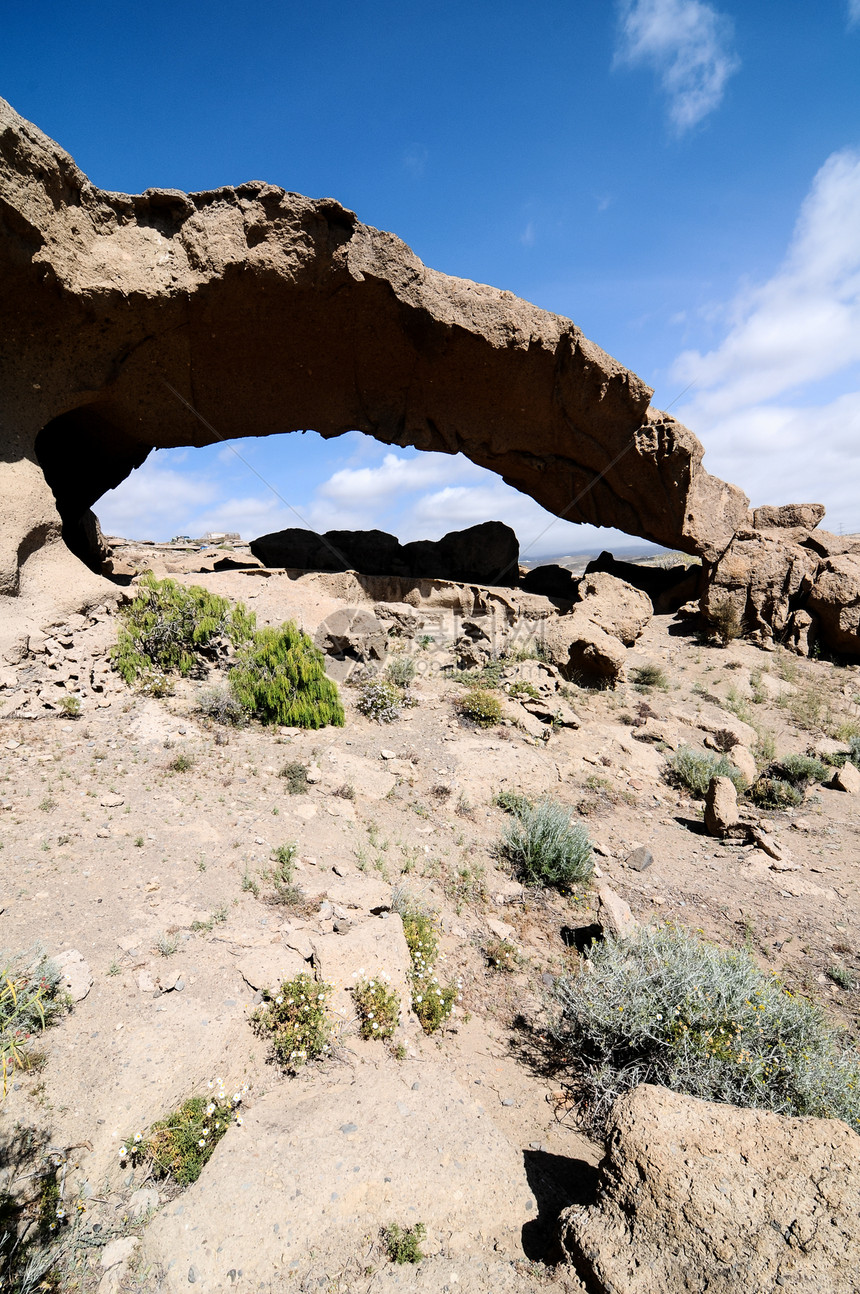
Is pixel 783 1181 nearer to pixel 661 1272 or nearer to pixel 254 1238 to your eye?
pixel 661 1272

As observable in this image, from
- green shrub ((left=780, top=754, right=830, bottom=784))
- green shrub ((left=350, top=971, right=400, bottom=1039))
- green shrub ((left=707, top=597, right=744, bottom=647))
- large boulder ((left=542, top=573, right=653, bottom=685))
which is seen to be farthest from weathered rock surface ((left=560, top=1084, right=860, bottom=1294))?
green shrub ((left=707, top=597, right=744, bottom=647))

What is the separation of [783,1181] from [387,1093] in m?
1.69

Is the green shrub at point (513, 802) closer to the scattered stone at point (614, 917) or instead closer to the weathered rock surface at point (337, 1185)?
the scattered stone at point (614, 917)

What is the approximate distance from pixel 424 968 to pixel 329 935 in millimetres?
618

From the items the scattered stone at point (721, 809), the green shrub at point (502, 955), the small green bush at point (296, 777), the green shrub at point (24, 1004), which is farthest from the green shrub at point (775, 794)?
the green shrub at point (24, 1004)

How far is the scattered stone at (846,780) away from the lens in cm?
690

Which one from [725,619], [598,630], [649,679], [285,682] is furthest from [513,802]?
[725,619]

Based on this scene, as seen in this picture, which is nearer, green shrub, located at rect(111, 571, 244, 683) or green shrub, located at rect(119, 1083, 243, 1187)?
green shrub, located at rect(119, 1083, 243, 1187)

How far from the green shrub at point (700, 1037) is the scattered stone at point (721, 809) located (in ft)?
7.94

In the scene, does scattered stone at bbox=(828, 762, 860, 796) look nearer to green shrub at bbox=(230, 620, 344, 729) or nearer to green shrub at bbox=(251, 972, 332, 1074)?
green shrub at bbox=(230, 620, 344, 729)

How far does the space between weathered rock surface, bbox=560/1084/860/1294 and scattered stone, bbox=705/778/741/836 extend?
4.12m

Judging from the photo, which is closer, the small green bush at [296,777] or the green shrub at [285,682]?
the small green bush at [296,777]

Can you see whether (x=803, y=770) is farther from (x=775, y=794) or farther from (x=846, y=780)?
(x=775, y=794)

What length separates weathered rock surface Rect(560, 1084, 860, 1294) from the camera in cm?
167
